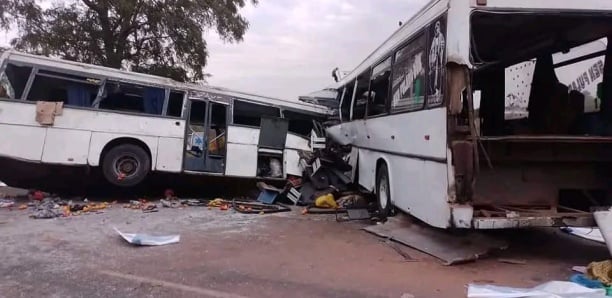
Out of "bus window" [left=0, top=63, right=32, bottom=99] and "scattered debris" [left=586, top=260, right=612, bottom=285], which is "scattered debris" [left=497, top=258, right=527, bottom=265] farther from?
"bus window" [left=0, top=63, right=32, bottom=99]

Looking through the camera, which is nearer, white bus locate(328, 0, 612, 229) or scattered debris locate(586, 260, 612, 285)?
scattered debris locate(586, 260, 612, 285)

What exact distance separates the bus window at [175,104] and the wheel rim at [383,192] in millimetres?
4439

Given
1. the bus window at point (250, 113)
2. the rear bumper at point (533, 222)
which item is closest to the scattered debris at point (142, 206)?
the bus window at point (250, 113)

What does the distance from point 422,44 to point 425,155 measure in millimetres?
1287

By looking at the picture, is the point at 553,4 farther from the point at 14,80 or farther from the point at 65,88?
the point at 14,80

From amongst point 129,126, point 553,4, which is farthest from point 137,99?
point 553,4

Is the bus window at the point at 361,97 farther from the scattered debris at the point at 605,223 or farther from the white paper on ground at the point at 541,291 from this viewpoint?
the white paper on ground at the point at 541,291

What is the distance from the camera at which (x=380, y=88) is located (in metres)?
7.80

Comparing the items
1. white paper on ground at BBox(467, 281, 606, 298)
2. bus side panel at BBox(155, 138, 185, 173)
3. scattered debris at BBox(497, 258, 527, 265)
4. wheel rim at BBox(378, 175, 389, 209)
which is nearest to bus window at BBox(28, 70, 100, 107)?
bus side panel at BBox(155, 138, 185, 173)

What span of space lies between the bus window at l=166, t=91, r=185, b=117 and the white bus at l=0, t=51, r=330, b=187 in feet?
0.06

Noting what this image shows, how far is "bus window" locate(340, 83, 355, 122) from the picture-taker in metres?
10.3

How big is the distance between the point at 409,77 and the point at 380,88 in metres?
1.44

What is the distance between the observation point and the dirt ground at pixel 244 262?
4.54 metres

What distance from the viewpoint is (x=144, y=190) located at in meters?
11.0
